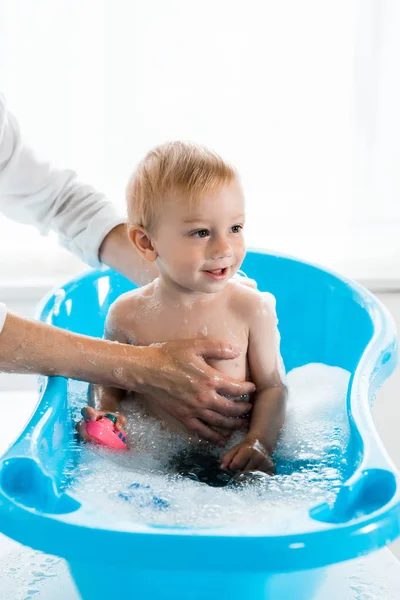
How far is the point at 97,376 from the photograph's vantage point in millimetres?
1316

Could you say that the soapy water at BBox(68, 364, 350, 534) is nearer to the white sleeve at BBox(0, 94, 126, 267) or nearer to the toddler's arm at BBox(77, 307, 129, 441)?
the toddler's arm at BBox(77, 307, 129, 441)

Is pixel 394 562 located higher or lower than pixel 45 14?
lower

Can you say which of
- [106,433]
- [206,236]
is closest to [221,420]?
[106,433]

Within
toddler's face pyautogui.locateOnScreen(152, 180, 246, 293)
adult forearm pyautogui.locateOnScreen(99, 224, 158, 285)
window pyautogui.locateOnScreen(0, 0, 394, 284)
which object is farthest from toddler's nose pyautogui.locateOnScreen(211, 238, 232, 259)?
window pyautogui.locateOnScreen(0, 0, 394, 284)

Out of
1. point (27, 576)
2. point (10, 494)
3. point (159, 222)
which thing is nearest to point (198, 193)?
point (159, 222)

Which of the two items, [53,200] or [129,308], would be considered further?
[53,200]

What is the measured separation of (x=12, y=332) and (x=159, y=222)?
0.25 metres

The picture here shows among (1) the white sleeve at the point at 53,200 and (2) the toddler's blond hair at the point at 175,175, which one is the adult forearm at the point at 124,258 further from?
(2) the toddler's blond hair at the point at 175,175

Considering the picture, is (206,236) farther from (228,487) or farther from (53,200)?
(53,200)

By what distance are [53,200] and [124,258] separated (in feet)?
0.61

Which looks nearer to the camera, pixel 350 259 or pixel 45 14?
pixel 45 14

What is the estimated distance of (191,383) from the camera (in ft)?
4.30

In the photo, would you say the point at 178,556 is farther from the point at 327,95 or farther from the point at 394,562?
the point at 327,95

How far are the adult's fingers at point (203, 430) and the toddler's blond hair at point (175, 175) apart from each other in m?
Answer: 0.28
